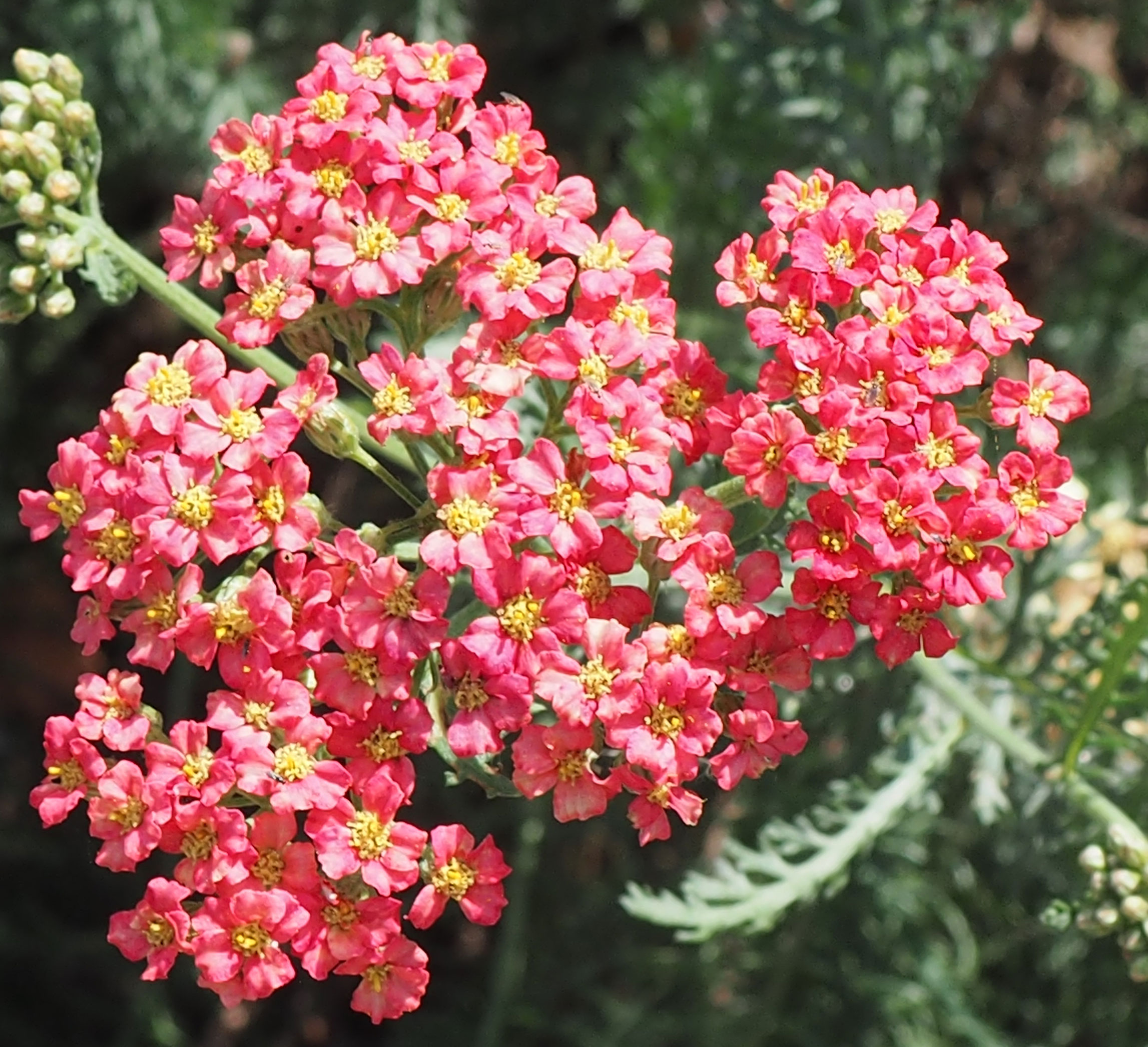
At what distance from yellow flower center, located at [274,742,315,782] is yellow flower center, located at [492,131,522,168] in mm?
1268

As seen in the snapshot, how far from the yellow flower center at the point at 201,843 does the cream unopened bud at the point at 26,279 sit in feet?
4.03

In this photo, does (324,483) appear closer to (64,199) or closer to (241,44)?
(241,44)

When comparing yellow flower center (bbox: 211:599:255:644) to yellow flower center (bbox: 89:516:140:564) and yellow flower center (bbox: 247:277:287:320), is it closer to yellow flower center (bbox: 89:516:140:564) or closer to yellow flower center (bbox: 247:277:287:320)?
yellow flower center (bbox: 89:516:140:564)

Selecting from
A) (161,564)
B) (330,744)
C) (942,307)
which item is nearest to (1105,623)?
(942,307)

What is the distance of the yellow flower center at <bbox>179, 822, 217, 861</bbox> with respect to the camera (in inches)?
99.9

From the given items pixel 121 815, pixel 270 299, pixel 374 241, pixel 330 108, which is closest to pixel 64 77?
pixel 330 108

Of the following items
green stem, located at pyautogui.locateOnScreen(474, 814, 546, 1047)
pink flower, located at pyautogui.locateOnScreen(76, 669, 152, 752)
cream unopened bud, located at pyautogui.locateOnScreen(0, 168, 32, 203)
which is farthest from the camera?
green stem, located at pyautogui.locateOnScreen(474, 814, 546, 1047)

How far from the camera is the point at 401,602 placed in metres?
2.51

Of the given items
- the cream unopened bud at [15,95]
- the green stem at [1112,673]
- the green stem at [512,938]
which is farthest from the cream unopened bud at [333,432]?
the green stem at [512,938]

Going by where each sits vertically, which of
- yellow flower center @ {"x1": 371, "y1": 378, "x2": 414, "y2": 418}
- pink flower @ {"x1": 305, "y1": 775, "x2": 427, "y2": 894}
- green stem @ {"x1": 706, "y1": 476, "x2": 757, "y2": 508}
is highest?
green stem @ {"x1": 706, "y1": 476, "x2": 757, "y2": 508}

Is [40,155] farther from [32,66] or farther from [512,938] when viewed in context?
[512,938]

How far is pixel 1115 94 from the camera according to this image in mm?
5980

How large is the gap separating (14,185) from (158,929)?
1.55 metres

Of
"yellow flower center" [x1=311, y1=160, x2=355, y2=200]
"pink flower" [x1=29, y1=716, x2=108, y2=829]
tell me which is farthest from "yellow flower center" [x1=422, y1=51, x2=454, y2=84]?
"pink flower" [x1=29, y1=716, x2=108, y2=829]
